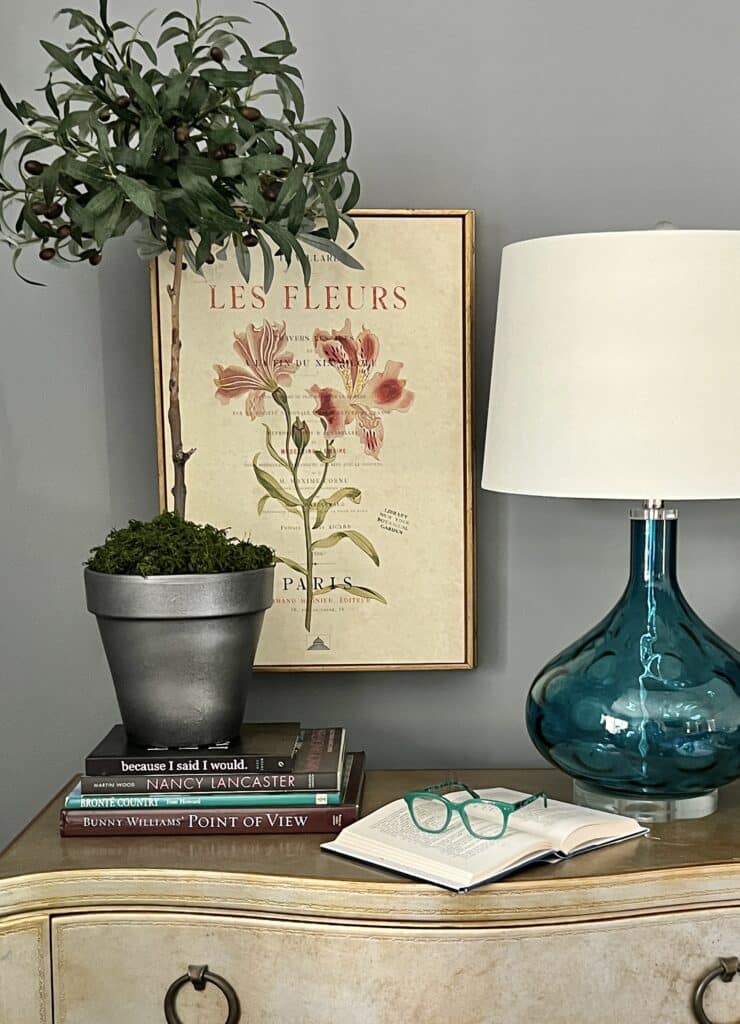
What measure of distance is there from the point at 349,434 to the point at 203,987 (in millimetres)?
731

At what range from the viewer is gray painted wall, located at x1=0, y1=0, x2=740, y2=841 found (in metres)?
1.57

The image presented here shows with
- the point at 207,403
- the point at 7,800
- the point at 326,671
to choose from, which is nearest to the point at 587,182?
the point at 207,403

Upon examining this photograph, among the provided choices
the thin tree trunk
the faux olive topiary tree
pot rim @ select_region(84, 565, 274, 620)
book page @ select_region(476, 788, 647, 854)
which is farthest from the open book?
the faux olive topiary tree

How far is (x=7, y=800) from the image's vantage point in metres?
1.64

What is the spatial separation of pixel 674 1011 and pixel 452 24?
127 centimetres

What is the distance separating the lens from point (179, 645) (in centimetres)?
131

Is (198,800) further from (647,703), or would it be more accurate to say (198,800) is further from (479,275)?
(479,275)

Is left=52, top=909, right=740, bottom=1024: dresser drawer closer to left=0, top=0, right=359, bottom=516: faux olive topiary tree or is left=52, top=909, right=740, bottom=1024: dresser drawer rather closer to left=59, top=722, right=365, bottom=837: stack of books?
left=59, top=722, right=365, bottom=837: stack of books

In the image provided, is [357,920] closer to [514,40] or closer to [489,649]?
[489,649]

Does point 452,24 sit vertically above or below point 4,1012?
above

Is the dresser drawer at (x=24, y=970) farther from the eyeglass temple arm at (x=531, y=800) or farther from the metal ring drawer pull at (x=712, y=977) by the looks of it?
the metal ring drawer pull at (x=712, y=977)

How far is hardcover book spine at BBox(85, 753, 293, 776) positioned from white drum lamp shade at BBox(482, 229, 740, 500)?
0.48m

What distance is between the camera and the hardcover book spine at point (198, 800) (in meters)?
1.29

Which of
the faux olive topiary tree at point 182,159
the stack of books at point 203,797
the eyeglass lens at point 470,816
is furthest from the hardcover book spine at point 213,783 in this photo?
the faux olive topiary tree at point 182,159
